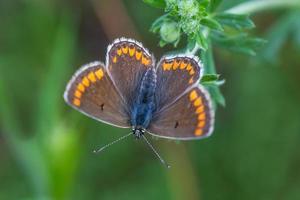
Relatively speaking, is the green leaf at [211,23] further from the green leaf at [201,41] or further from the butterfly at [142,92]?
the butterfly at [142,92]

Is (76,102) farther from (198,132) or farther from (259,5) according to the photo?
(259,5)

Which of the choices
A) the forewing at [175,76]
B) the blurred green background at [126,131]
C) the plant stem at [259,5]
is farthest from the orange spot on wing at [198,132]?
the blurred green background at [126,131]

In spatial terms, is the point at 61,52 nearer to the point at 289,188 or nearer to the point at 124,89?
the point at 124,89

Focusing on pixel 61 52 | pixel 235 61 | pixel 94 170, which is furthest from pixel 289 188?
pixel 61 52

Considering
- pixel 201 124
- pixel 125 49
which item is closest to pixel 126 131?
pixel 125 49

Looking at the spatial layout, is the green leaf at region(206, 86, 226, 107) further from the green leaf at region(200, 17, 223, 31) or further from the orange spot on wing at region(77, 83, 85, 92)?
the orange spot on wing at region(77, 83, 85, 92)

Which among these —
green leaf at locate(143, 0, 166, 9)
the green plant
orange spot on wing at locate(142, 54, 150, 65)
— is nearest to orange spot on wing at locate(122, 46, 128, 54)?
orange spot on wing at locate(142, 54, 150, 65)
